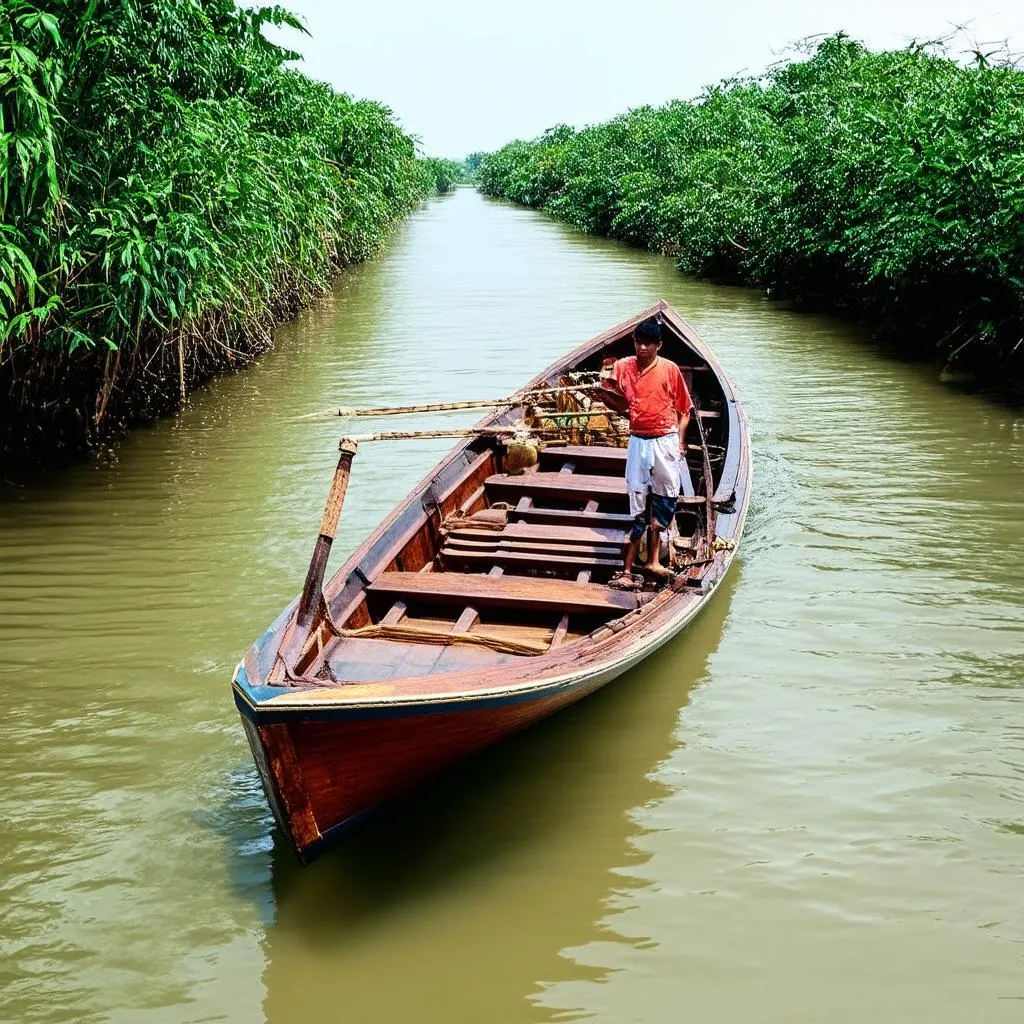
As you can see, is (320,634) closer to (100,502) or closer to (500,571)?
(500,571)

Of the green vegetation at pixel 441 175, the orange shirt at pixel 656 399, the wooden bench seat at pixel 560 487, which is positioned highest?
the green vegetation at pixel 441 175

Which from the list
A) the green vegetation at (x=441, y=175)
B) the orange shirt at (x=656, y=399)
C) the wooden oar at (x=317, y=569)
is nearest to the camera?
the wooden oar at (x=317, y=569)

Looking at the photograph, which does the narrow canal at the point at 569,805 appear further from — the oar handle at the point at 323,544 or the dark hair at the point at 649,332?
the dark hair at the point at 649,332

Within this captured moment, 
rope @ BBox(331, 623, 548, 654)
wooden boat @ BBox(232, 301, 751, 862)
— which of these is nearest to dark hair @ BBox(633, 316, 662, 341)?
wooden boat @ BBox(232, 301, 751, 862)

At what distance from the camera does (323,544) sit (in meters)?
4.36

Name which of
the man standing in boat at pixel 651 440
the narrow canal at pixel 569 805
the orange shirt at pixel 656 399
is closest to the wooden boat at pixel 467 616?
the man standing in boat at pixel 651 440

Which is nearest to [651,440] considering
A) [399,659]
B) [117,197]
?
[399,659]

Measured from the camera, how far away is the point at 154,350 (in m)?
10.1

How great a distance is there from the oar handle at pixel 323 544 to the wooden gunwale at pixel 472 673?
4.1 inches

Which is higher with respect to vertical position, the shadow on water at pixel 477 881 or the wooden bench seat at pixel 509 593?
the wooden bench seat at pixel 509 593

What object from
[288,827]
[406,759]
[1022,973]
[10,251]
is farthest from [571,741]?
[10,251]

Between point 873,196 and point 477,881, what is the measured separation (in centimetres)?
1170

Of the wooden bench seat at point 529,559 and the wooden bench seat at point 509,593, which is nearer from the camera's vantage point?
the wooden bench seat at point 509,593

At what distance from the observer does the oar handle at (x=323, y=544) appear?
4.36 meters
